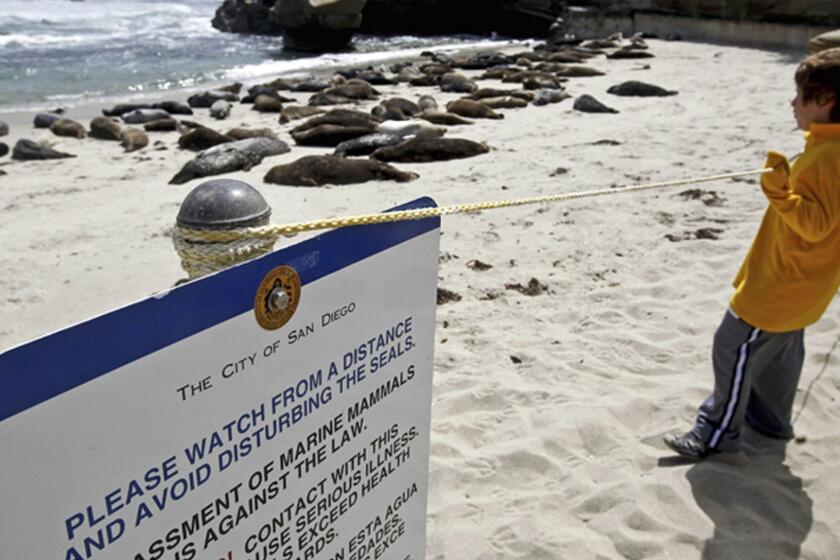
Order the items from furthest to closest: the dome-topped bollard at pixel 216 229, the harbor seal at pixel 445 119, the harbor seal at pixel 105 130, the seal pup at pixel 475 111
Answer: the seal pup at pixel 475 111 → the harbor seal at pixel 105 130 → the harbor seal at pixel 445 119 → the dome-topped bollard at pixel 216 229

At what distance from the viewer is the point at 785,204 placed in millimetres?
2717

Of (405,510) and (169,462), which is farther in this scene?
(405,510)

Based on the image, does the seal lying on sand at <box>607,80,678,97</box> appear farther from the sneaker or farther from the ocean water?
the sneaker

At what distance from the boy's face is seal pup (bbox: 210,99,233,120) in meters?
12.4

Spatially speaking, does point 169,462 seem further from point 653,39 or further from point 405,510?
point 653,39

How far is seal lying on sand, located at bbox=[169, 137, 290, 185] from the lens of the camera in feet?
27.9

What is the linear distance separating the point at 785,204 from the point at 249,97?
14.6m

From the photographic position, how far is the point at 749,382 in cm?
319

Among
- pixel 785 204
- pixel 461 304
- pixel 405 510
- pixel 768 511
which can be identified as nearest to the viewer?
pixel 405 510

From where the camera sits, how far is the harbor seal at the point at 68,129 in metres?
12.2

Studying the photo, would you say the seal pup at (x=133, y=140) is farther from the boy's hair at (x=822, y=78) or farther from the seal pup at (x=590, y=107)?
the boy's hair at (x=822, y=78)

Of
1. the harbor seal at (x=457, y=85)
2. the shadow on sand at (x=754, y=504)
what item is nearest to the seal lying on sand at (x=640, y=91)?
the harbor seal at (x=457, y=85)

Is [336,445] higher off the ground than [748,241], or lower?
higher

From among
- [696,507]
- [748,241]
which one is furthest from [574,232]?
[696,507]
